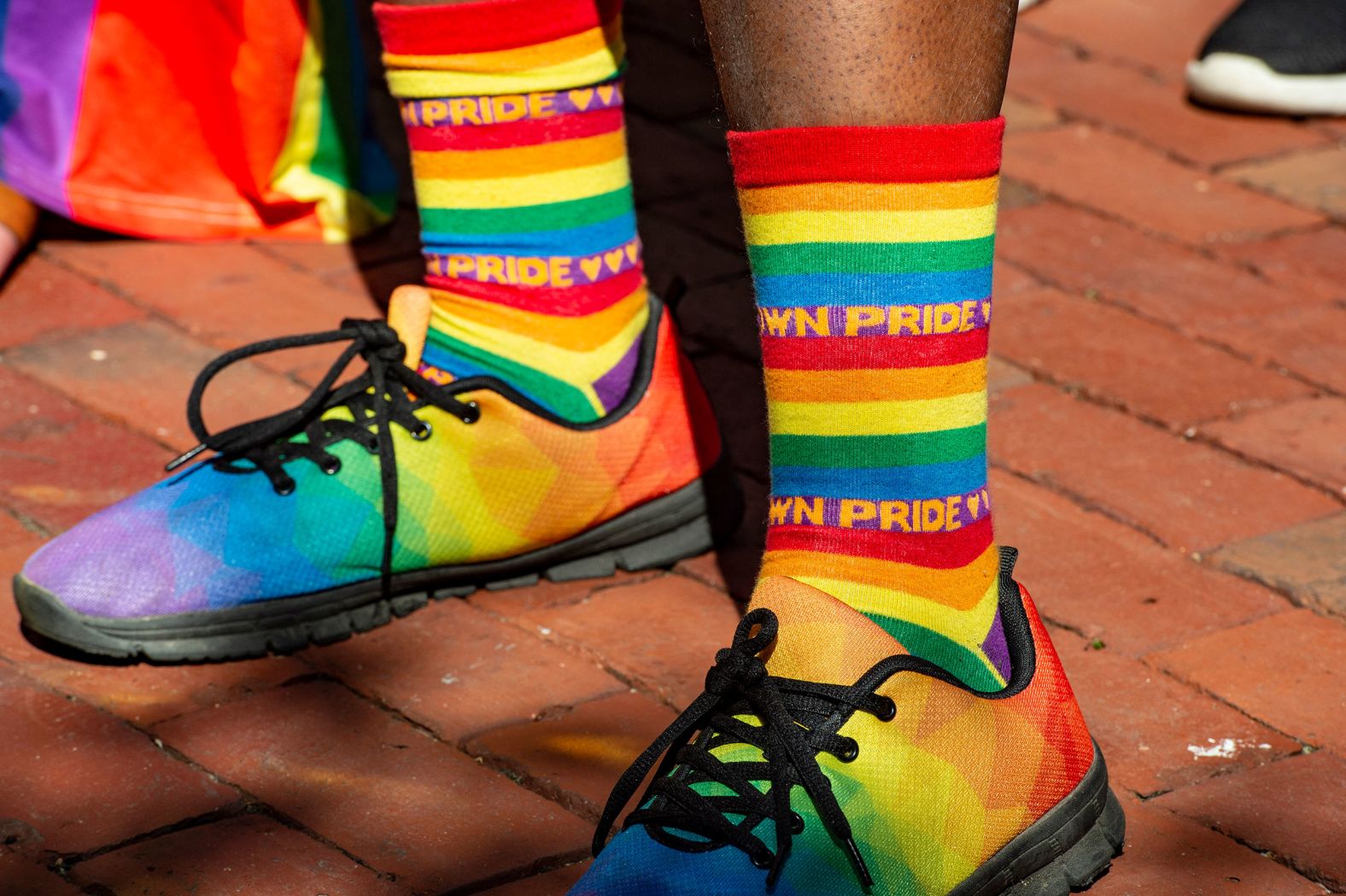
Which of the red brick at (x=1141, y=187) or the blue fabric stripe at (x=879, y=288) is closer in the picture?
the blue fabric stripe at (x=879, y=288)

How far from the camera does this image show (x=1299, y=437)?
6.58 feet

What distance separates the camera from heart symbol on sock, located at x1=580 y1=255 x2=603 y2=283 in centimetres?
171

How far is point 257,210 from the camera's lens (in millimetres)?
2537

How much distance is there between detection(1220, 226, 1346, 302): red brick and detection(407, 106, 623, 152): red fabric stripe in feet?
4.16

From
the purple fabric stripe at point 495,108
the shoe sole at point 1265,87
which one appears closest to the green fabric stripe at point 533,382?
the purple fabric stripe at point 495,108

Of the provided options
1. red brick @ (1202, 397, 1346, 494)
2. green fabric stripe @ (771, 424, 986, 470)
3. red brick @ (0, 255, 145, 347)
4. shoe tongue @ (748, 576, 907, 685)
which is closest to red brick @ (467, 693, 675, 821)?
shoe tongue @ (748, 576, 907, 685)

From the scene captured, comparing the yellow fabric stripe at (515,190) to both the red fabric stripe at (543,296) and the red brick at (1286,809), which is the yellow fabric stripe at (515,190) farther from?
the red brick at (1286,809)

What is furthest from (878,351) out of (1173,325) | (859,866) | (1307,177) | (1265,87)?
(1265,87)

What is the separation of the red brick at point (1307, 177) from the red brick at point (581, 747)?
1.72m

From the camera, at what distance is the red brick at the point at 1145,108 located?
2877 millimetres

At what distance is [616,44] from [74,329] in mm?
1001

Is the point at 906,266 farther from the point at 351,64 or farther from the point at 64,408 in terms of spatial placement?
the point at 351,64

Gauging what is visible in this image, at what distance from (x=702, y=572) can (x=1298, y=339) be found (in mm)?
1030

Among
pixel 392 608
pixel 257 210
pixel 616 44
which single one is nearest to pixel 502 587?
pixel 392 608
